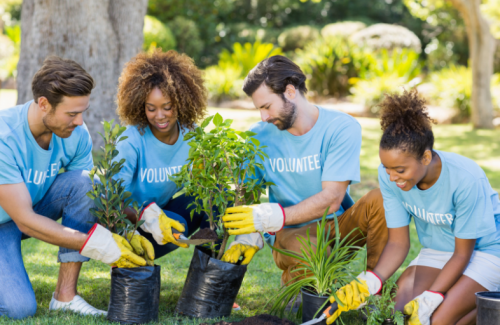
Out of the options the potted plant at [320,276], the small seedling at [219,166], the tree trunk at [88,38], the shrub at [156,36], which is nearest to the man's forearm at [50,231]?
the small seedling at [219,166]

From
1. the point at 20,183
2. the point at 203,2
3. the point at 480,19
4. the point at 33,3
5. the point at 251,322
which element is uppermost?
the point at 203,2

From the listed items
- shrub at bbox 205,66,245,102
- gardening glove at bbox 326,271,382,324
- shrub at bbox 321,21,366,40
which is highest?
shrub at bbox 321,21,366,40

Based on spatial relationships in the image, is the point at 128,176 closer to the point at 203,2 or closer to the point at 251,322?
the point at 251,322

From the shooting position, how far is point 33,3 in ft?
18.4

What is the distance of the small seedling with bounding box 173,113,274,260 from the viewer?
2.48 metres

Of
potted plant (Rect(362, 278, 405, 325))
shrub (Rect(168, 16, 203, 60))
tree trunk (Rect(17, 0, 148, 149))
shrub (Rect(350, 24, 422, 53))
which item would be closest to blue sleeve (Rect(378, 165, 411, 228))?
potted plant (Rect(362, 278, 405, 325))

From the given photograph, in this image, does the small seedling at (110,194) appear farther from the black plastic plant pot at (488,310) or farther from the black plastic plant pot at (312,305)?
Answer: the black plastic plant pot at (488,310)

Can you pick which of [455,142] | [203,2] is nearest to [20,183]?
[455,142]

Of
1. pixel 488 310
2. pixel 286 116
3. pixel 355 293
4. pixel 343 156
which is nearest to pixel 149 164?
pixel 286 116

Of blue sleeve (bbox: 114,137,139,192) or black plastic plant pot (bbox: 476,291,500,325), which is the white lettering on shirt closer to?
blue sleeve (bbox: 114,137,139,192)

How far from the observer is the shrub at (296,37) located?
1672 cm

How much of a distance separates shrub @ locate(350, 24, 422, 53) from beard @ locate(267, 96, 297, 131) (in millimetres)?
12142

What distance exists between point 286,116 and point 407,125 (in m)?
0.76

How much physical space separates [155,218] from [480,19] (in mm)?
10080
